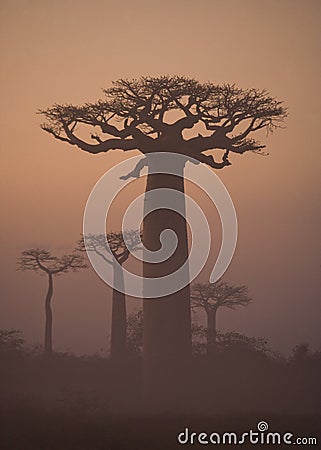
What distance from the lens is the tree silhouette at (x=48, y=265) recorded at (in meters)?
3.07

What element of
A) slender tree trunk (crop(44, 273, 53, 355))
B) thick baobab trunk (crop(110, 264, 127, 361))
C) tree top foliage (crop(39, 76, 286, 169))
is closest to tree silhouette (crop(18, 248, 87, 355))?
slender tree trunk (crop(44, 273, 53, 355))

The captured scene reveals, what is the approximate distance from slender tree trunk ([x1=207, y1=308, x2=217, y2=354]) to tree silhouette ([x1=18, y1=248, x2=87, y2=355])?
535mm

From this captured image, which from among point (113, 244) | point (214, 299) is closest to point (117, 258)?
point (113, 244)

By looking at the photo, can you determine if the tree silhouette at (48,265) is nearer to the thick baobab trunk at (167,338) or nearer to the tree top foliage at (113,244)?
the tree top foliage at (113,244)

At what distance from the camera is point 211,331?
3041mm

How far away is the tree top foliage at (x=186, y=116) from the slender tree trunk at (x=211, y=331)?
596 millimetres

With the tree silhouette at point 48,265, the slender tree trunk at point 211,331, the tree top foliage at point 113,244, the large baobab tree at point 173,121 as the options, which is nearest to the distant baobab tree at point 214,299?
the slender tree trunk at point 211,331

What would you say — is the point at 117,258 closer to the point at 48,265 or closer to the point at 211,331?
the point at 48,265

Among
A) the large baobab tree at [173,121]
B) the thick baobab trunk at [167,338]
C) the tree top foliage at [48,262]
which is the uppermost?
the large baobab tree at [173,121]

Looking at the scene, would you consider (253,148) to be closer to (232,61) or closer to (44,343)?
(232,61)

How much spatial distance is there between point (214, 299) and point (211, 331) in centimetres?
13

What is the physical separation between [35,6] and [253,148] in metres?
1.08

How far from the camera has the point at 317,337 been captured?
302cm

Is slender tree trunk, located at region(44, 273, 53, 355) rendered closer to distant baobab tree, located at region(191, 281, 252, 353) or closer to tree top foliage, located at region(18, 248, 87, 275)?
tree top foliage, located at region(18, 248, 87, 275)
